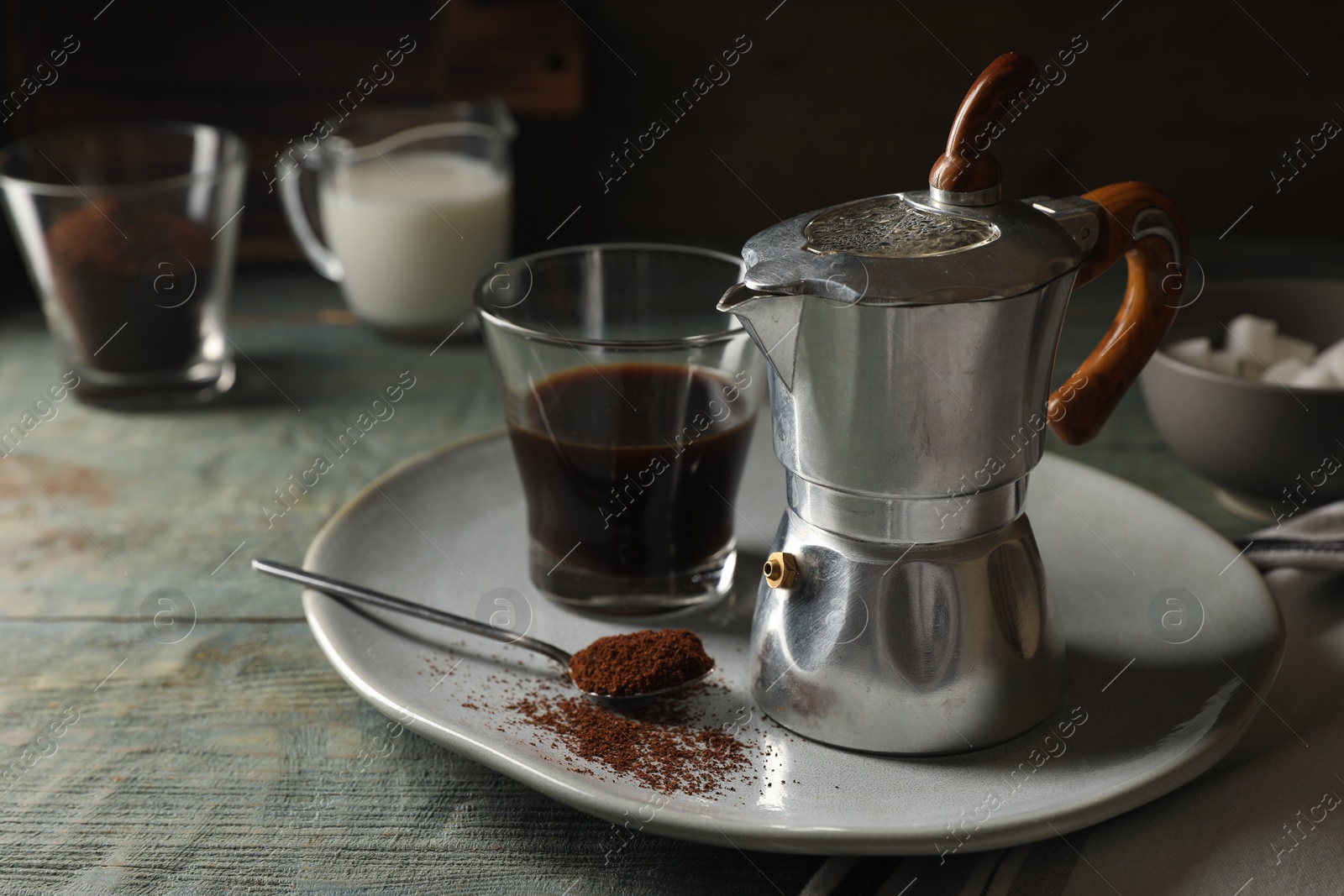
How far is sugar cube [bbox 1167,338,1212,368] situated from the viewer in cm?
89

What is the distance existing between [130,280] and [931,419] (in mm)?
792

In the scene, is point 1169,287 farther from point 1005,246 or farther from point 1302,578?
point 1302,578

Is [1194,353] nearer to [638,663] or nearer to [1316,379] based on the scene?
[1316,379]

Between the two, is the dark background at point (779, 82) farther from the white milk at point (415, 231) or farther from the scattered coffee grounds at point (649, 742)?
the scattered coffee grounds at point (649, 742)

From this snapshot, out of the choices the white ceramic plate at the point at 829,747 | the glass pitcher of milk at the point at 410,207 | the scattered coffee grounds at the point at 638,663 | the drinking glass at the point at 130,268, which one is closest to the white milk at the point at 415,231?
the glass pitcher of milk at the point at 410,207

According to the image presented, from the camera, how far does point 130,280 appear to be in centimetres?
103

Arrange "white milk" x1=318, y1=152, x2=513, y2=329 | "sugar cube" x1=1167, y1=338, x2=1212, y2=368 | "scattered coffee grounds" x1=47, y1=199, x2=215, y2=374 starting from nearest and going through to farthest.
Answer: "sugar cube" x1=1167, y1=338, x2=1212, y2=368
"scattered coffee grounds" x1=47, y1=199, x2=215, y2=374
"white milk" x1=318, y1=152, x2=513, y2=329

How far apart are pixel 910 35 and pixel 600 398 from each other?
853mm

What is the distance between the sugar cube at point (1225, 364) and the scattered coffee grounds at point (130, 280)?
0.85 metres

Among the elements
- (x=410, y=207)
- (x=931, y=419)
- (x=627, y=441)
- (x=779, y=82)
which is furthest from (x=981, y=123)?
(x=779, y=82)

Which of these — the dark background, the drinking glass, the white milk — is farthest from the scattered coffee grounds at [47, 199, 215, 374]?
the dark background

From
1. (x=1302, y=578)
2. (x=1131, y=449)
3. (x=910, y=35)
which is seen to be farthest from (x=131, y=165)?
(x=1302, y=578)

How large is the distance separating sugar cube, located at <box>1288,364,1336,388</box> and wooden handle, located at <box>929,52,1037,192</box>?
43 cm

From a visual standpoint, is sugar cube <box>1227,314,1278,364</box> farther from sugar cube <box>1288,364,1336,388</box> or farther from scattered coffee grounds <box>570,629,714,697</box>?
scattered coffee grounds <box>570,629,714,697</box>
